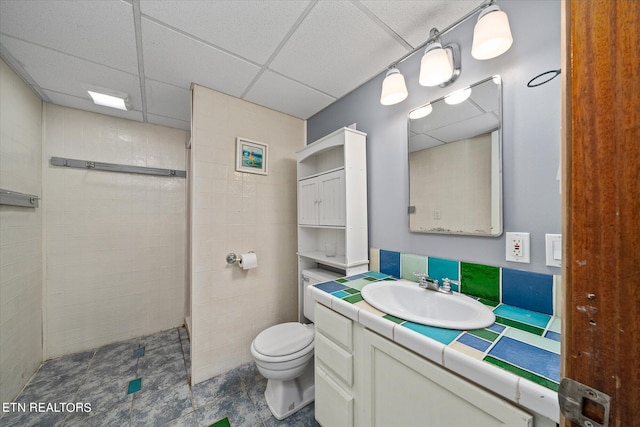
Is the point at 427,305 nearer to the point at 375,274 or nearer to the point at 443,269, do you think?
the point at 443,269

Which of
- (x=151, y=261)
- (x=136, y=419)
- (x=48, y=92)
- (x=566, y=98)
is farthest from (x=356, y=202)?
(x=48, y=92)

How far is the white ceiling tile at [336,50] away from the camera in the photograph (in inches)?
44.4

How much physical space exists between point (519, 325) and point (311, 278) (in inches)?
52.0

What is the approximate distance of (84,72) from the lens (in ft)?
4.91

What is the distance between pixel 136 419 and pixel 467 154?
2.40 meters

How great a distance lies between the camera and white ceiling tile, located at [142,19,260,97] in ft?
4.05

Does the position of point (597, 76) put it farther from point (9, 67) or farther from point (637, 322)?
point (9, 67)

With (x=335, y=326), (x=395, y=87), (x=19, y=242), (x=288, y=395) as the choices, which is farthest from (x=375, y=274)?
(x=19, y=242)

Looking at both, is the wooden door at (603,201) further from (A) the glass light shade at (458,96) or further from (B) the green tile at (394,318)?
(A) the glass light shade at (458,96)

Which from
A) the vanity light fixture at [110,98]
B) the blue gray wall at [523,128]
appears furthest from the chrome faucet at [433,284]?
the vanity light fixture at [110,98]

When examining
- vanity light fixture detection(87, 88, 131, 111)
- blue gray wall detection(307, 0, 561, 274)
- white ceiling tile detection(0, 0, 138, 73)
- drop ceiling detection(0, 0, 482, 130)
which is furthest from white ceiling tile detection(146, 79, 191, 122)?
blue gray wall detection(307, 0, 561, 274)

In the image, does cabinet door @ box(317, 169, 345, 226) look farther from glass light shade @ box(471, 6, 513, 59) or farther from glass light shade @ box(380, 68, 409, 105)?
glass light shade @ box(471, 6, 513, 59)

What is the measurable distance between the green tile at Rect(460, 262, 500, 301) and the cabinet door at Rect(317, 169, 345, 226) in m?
0.74

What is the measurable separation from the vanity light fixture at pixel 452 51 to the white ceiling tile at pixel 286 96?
702mm
